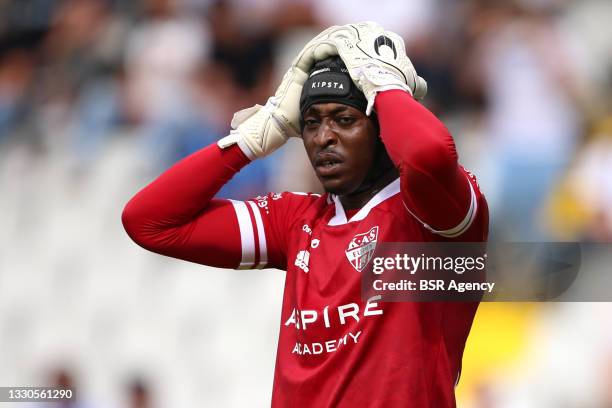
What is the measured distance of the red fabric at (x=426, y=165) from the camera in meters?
2.25

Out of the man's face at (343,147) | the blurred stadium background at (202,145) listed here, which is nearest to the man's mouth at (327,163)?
the man's face at (343,147)

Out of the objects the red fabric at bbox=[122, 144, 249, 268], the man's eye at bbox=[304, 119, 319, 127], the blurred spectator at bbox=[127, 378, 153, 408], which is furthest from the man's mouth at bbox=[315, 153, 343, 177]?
the blurred spectator at bbox=[127, 378, 153, 408]

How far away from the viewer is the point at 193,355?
17.6 feet

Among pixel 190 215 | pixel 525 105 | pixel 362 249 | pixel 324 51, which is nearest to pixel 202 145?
pixel 525 105

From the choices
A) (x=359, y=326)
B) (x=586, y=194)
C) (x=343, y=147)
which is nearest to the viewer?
(x=359, y=326)

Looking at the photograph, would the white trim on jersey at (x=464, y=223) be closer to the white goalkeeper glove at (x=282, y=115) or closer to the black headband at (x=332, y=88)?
the black headband at (x=332, y=88)

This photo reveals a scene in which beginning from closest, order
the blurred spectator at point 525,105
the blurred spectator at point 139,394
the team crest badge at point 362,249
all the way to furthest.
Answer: the team crest badge at point 362,249 < the blurred spectator at point 525,105 < the blurred spectator at point 139,394

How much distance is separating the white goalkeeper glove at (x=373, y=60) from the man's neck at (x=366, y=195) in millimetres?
185

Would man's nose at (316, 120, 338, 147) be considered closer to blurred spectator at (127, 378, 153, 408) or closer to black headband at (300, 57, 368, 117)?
black headband at (300, 57, 368, 117)

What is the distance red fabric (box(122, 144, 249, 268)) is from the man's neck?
0.33 meters

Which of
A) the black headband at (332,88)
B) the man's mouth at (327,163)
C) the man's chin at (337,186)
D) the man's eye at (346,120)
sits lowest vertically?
the man's chin at (337,186)

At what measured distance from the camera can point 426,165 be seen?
7.37 ft

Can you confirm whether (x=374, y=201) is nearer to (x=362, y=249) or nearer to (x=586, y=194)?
(x=362, y=249)

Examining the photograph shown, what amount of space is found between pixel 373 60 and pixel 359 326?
0.62 m
